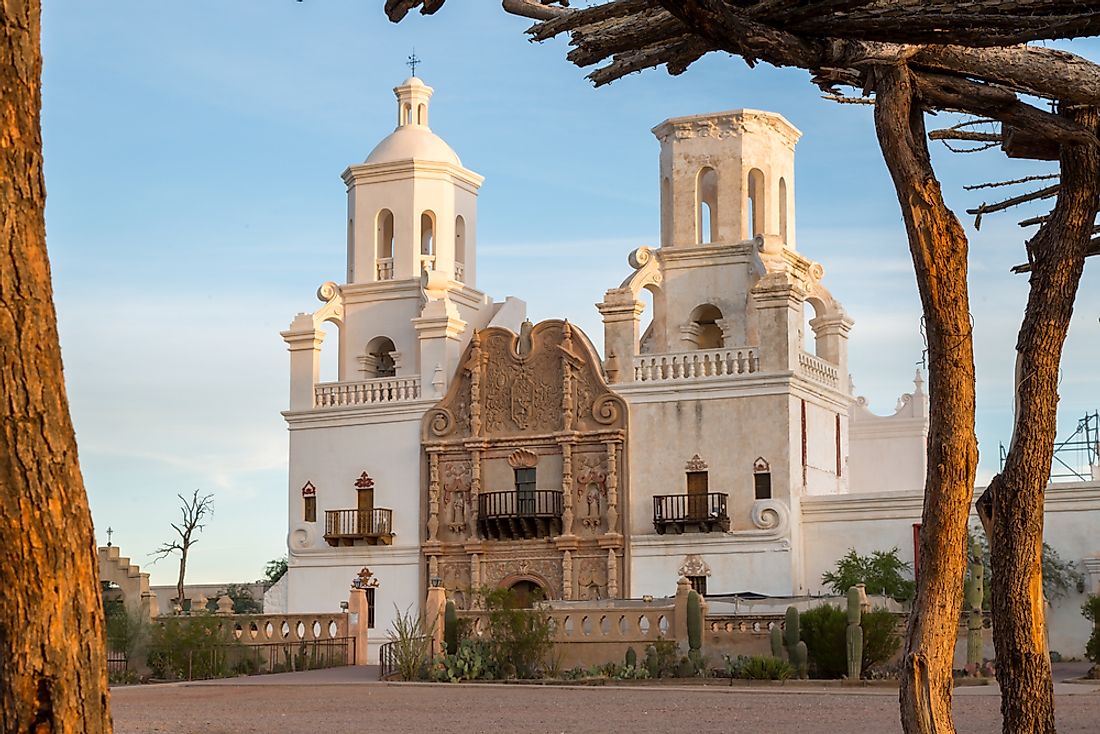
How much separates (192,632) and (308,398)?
9.39 meters

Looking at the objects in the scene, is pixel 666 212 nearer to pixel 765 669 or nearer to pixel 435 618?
pixel 435 618

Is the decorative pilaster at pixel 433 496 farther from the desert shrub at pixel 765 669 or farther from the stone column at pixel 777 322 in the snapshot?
the desert shrub at pixel 765 669

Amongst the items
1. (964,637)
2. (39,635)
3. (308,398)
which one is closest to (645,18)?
(39,635)

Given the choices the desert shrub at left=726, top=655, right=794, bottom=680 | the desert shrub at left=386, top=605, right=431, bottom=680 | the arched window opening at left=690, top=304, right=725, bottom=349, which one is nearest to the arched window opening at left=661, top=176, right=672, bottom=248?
the arched window opening at left=690, top=304, right=725, bottom=349

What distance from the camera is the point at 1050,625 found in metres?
34.3

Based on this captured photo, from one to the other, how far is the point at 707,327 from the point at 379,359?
8672 millimetres

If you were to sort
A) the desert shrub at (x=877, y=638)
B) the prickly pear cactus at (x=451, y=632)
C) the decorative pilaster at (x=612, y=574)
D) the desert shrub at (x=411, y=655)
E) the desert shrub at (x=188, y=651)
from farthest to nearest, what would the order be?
the decorative pilaster at (x=612, y=574), the desert shrub at (x=188, y=651), the prickly pear cactus at (x=451, y=632), the desert shrub at (x=411, y=655), the desert shrub at (x=877, y=638)

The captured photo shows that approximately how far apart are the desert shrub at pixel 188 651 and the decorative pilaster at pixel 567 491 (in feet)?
27.2

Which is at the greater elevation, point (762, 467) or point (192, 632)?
point (762, 467)

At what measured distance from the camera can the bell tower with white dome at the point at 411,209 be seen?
137 ft

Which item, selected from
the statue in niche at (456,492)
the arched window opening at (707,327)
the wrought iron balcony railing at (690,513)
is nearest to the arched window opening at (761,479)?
the wrought iron balcony railing at (690,513)

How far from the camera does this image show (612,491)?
37.4 m

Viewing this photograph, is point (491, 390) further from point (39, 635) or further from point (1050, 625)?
point (39, 635)

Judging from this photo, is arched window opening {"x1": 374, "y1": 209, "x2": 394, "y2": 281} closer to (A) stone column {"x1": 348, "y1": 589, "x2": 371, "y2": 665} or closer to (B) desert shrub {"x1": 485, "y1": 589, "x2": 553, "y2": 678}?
(A) stone column {"x1": 348, "y1": 589, "x2": 371, "y2": 665}
